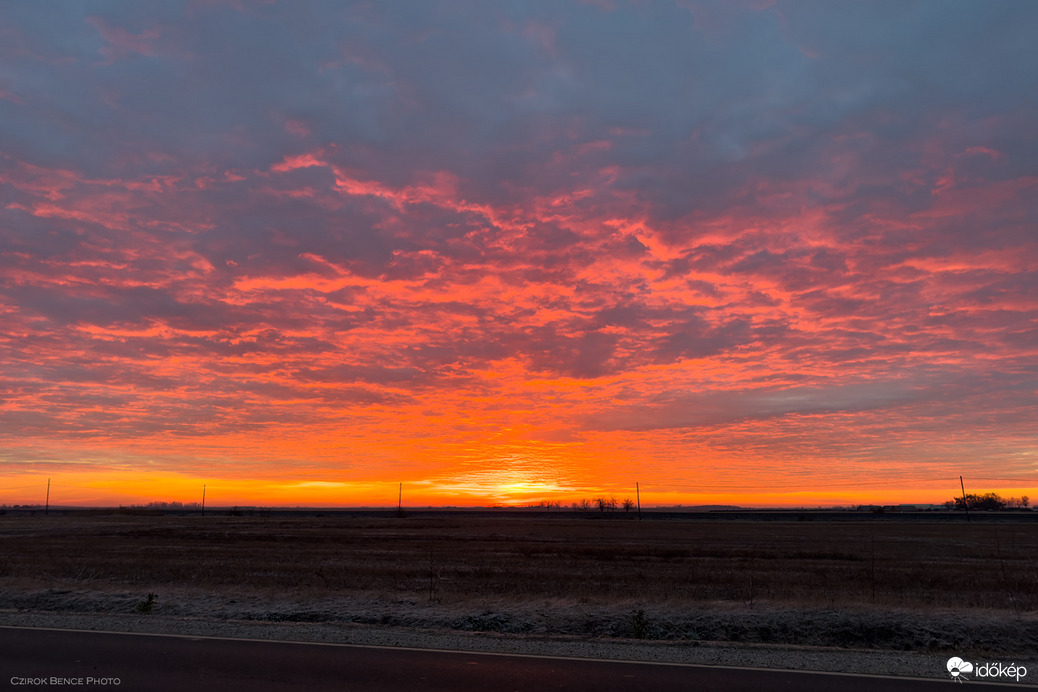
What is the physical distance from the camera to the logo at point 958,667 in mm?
10188

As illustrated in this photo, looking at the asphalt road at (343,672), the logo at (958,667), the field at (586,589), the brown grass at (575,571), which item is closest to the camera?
the asphalt road at (343,672)

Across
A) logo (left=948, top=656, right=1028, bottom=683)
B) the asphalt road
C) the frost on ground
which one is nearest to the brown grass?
the frost on ground

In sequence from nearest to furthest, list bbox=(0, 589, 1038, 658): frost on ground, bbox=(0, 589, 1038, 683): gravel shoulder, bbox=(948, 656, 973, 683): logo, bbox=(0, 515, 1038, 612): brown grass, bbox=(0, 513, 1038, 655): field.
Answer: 1. bbox=(948, 656, 973, 683): logo
2. bbox=(0, 589, 1038, 683): gravel shoulder
3. bbox=(0, 589, 1038, 658): frost on ground
4. bbox=(0, 513, 1038, 655): field
5. bbox=(0, 515, 1038, 612): brown grass

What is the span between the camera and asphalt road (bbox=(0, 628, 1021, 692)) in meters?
9.60

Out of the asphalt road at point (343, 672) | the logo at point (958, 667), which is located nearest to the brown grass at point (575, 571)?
the logo at point (958, 667)

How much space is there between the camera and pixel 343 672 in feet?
34.2

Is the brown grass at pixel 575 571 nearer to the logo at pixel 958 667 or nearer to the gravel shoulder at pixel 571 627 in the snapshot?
the gravel shoulder at pixel 571 627

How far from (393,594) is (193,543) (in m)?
37.5

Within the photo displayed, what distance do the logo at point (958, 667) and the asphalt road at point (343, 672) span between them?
49 centimetres

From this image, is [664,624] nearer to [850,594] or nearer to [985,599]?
[850,594]

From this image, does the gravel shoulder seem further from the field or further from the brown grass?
the brown grass

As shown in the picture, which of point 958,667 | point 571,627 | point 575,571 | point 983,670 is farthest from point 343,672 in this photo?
point 575,571

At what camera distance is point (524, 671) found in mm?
10656

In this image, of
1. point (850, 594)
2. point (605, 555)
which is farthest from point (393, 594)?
point (605, 555)
